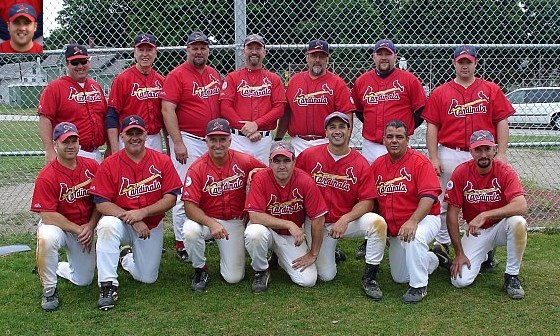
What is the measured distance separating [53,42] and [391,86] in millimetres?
3834

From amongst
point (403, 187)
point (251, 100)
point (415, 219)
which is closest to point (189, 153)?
point (251, 100)

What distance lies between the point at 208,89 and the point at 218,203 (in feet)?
3.76

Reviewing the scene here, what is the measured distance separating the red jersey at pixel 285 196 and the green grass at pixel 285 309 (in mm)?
619

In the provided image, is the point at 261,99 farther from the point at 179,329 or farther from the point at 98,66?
the point at 98,66

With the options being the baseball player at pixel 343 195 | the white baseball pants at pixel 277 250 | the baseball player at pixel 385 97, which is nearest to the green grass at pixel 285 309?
the white baseball pants at pixel 277 250

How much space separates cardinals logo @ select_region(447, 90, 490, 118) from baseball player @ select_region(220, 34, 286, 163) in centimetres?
151

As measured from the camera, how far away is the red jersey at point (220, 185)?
4.58m

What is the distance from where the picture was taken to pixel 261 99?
17.0 ft

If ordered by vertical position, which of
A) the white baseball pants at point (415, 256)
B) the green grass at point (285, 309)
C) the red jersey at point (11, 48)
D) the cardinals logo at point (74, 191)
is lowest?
the green grass at point (285, 309)

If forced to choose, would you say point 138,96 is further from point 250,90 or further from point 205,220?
point 205,220

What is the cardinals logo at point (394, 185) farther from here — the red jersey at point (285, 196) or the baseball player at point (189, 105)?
the baseball player at point (189, 105)

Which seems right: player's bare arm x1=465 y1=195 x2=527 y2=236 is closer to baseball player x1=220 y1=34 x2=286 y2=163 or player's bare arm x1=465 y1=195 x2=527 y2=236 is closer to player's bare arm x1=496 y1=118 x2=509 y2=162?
player's bare arm x1=496 y1=118 x2=509 y2=162

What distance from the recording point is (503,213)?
436cm

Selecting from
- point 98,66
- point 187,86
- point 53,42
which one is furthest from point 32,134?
point 187,86
